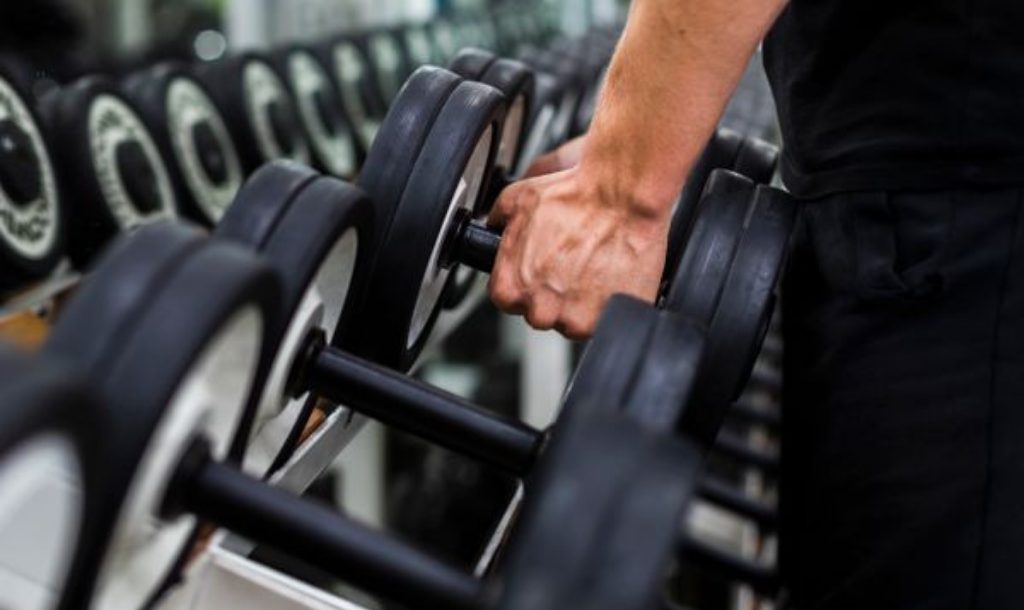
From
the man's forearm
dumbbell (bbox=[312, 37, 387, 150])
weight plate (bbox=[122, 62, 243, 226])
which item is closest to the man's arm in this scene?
the man's forearm

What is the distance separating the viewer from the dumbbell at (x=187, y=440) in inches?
16.6

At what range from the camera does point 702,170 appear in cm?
89

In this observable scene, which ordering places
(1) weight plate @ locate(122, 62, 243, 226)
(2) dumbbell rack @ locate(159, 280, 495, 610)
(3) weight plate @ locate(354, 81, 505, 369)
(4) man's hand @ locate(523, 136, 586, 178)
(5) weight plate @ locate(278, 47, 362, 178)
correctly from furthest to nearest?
(5) weight plate @ locate(278, 47, 362, 178), (1) weight plate @ locate(122, 62, 243, 226), (4) man's hand @ locate(523, 136, 586, 178), (3) weight plate @ locate(354, 81, 505, 369), (2) dumbbell rack @ locate(159, 280, 495, 610)

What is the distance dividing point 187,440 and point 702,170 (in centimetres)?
52

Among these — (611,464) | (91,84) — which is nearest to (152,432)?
(611,464)

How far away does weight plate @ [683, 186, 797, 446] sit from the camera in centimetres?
67

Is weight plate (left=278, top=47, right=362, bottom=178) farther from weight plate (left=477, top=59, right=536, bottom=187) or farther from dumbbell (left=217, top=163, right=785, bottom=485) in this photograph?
dumbbell (left=217, top=163, right=785, bottom=485)

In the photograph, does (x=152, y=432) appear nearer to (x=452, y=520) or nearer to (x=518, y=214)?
(x=518, y=214)

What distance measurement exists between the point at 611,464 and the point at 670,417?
104mm

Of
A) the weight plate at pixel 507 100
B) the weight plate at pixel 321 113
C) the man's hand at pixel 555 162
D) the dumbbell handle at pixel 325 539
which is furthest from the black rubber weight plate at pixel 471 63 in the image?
the weight plate at pixel 321 113

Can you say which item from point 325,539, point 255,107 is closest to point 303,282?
point 325,539

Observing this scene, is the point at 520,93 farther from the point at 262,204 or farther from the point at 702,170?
the point at 262,204

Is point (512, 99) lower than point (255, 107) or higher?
higher

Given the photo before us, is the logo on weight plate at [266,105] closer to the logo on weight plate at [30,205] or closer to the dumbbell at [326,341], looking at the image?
the logo on weight plate at [30,205]
